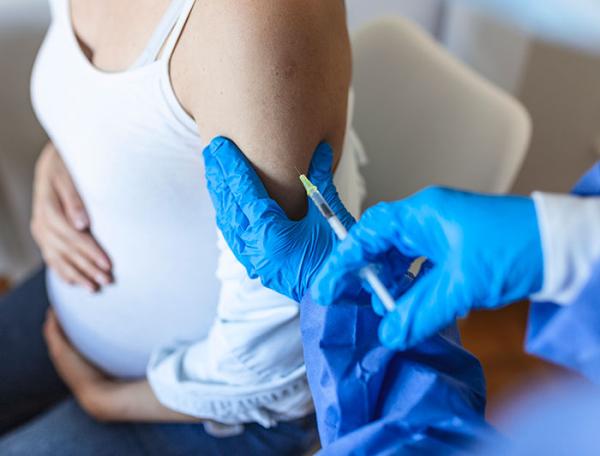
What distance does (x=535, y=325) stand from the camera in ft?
1.50

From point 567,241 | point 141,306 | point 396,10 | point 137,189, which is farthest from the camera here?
point 396,10

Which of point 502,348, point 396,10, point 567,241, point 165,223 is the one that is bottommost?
point 502,348

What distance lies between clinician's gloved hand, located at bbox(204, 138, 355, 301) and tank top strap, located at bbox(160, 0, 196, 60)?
0.36ft

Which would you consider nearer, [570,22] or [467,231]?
[467,231]

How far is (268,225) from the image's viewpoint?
0.59 m

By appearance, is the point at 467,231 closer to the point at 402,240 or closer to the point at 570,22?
the point at 402,240

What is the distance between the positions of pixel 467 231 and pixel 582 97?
1287 millimetres

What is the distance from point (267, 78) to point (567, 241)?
0.31 m

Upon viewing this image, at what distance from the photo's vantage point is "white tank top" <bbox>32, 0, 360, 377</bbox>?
0.67 metres

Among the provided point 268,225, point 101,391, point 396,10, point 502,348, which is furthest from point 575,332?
point 502,348

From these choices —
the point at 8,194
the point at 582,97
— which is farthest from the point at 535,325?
the point at 8,194

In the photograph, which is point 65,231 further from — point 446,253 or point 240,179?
point 446,253

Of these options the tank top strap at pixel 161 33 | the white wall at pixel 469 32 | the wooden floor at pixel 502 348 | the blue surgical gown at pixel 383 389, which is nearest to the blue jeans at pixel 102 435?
the blue surgical gown at pixel 383 389

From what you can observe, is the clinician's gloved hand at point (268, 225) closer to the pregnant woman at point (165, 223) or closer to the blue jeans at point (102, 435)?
the pregnant woman at point (165, 223)
